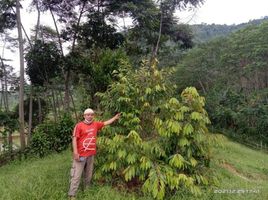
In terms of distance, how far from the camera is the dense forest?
4574mm

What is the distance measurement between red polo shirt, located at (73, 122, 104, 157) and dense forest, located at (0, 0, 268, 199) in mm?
357

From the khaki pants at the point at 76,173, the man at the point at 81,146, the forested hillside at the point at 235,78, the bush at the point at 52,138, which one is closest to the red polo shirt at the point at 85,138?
the man at the point at 81,146

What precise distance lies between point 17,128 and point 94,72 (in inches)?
173

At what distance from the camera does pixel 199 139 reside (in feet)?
14.8

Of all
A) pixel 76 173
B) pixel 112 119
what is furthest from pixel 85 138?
pixel 112 119

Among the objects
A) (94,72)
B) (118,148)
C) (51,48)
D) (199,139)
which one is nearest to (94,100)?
(94,72)

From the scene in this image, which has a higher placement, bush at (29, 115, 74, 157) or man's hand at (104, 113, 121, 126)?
man's hand at (104, 113, 121, 126)

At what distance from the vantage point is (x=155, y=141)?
15.3 ft

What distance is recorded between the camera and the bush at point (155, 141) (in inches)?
173

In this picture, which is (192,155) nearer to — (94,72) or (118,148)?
(118,148)

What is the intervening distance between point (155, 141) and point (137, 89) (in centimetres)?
92
